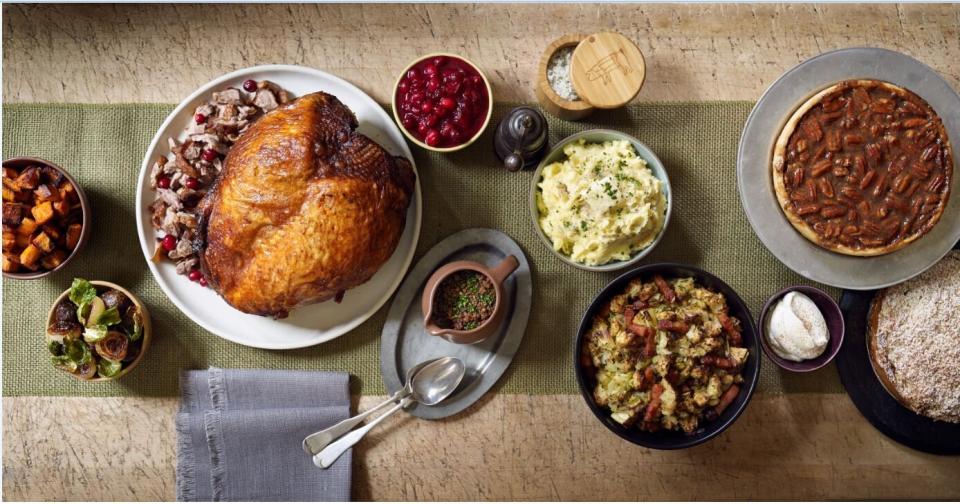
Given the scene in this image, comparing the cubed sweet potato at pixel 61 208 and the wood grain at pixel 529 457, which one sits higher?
the cubed sweet potato at pixel 61 208

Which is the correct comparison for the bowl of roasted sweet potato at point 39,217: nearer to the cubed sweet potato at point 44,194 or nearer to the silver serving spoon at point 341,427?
the cubed sweet potato at point 44,194

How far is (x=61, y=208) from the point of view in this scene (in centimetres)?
306

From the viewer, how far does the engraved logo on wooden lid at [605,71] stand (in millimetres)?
3010

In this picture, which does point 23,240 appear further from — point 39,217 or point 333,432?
point 333,432

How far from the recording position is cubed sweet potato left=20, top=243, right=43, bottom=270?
3.01m

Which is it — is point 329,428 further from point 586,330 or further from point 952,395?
point 952,395

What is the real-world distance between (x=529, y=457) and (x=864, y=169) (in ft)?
7.66

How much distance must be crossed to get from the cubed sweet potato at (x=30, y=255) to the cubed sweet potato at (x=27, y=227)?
7cm

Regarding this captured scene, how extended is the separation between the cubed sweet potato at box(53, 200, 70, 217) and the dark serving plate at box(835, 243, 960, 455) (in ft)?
13.6

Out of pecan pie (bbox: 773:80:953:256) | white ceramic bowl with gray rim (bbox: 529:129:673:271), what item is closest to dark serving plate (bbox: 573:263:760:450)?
white ceramic bowl with gray rim (bbox: 529:129:673:271)

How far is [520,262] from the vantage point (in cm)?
331

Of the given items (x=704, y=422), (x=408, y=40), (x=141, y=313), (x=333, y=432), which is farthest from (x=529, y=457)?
(x=408, y=40)

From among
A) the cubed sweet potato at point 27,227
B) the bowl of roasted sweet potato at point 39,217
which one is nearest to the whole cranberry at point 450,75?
the bowl of roasted sweet potato at point 39,217

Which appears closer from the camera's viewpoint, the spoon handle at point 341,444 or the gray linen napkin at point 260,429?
the spoon handle at point 341,444
